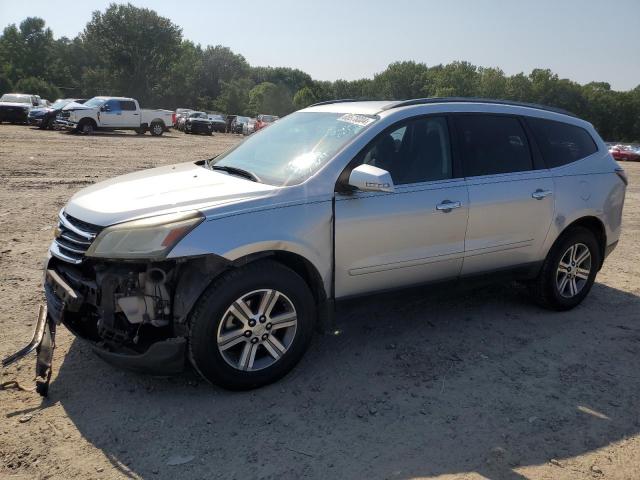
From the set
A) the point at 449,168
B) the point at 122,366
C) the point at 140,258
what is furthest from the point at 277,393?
the point at 449,168

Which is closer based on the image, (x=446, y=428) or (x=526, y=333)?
(x=446, y=428)

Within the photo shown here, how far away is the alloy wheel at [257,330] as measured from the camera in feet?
11.0

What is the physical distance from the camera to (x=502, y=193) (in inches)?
174

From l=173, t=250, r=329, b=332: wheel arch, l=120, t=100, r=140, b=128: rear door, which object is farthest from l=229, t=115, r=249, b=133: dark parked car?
l=173, t=250, r=329, b=332: wheel arch

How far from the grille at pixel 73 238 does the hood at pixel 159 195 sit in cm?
5

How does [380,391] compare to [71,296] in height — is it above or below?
below

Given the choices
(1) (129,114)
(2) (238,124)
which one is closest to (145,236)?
(1) (129,114)

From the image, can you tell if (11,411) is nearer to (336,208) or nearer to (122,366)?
(122,366)

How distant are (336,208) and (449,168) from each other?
113 centimetres

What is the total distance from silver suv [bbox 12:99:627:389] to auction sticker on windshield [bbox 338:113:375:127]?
0.8 inches

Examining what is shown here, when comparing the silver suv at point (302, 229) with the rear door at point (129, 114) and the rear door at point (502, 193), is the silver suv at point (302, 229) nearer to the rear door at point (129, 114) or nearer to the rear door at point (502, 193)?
the rear door at point (502, 193)

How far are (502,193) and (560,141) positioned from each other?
1069 millimetres

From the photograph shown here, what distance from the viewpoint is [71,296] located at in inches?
128

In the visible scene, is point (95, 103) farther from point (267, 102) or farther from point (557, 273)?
point (267, 102)
